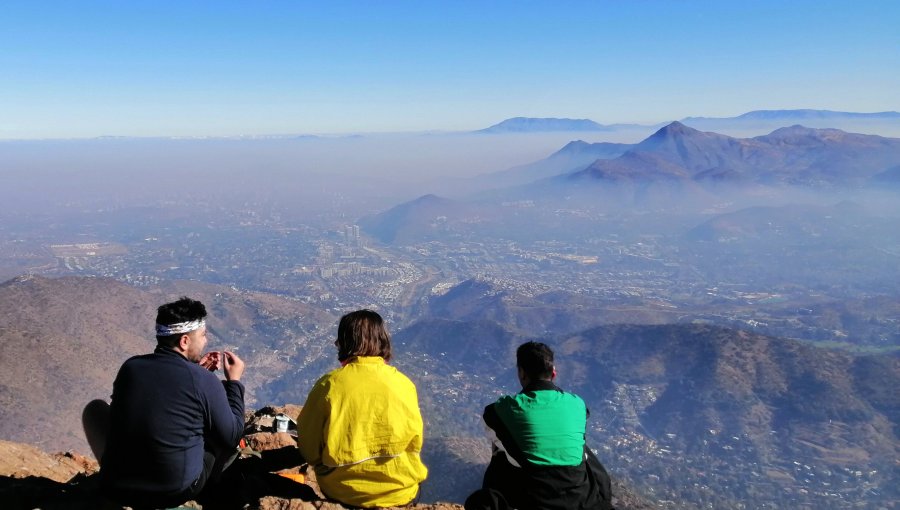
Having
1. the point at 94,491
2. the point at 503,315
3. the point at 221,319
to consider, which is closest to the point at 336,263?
the point at 503,315

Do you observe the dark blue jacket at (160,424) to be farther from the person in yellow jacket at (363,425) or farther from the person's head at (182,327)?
the person in yellow jacket at (363,425)

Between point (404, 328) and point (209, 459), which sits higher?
point (209, 459)

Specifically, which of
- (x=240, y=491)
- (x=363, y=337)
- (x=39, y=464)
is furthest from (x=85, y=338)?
(x=363, y=337)

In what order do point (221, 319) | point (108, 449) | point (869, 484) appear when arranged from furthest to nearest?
point (221, 319)
point (869, 484)
point (108, 449)

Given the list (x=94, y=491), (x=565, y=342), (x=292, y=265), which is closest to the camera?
(x=94, y=491)

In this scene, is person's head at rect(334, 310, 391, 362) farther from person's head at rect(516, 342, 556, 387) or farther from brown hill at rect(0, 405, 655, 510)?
brown hill at rect(0, 405, 655, 510)

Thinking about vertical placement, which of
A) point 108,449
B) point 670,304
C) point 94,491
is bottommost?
point 670,304

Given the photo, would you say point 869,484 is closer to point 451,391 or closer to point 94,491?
point 451,391
